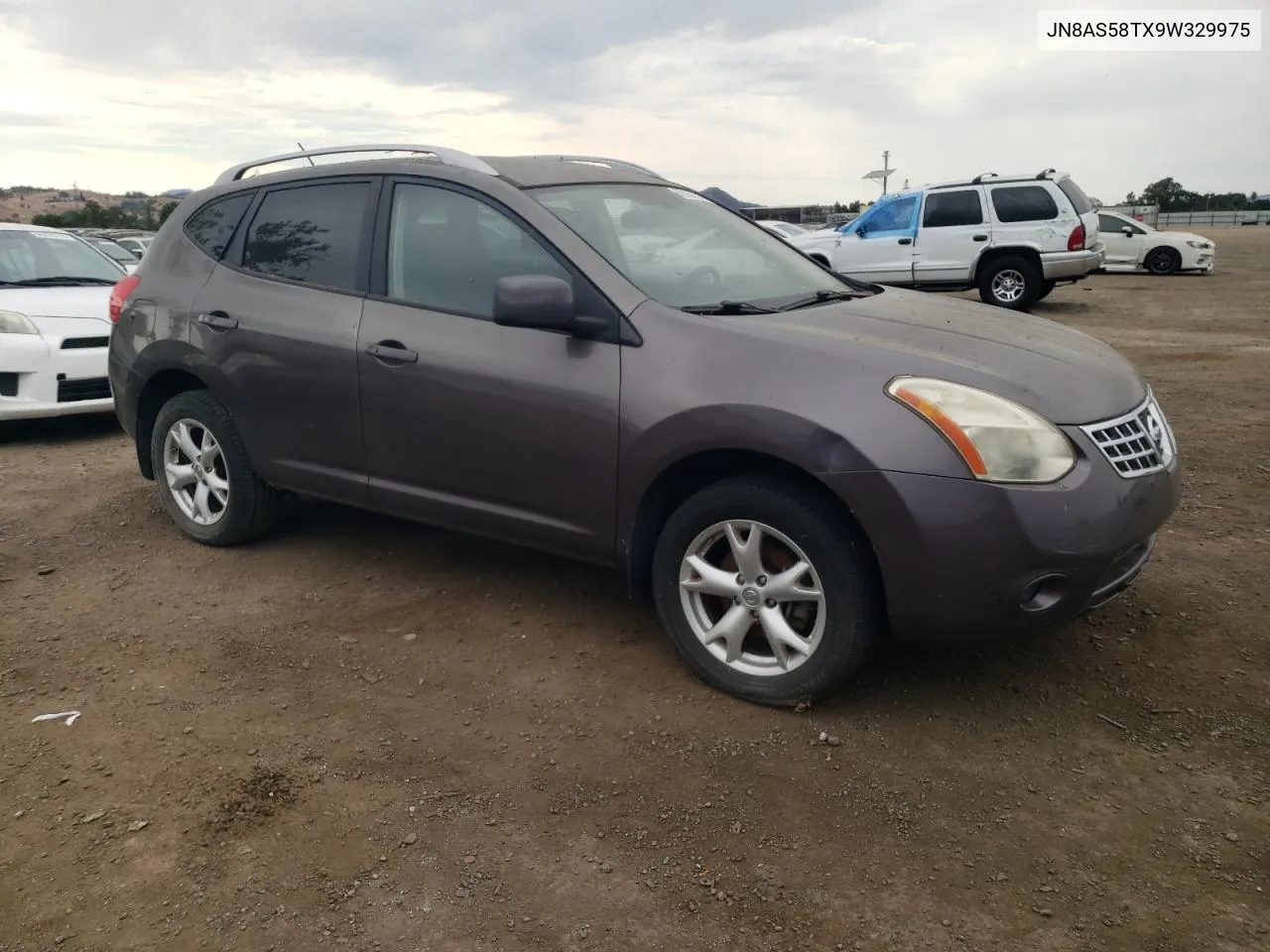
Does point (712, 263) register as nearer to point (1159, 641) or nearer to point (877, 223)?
point (1159, 641)

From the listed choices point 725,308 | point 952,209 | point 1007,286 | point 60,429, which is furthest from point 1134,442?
point 952,209

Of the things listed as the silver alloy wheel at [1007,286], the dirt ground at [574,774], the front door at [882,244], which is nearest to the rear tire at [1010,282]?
the silver alloy wheel at [1007,286]

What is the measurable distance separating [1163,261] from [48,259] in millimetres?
20652

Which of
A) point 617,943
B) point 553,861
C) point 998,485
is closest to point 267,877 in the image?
point 553,861

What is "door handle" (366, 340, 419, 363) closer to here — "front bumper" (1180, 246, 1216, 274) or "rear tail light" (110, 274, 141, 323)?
"rear tail light" (110, 274, 141, 323)

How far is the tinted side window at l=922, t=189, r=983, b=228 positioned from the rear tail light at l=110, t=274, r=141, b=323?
1235 cm

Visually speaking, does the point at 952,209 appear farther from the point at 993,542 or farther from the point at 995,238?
the point at 993,542

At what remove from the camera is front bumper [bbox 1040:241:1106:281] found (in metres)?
14.2

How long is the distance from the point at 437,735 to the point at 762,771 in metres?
1.01

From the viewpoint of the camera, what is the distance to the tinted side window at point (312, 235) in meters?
4.21

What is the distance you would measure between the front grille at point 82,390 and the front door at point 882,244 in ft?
35.1

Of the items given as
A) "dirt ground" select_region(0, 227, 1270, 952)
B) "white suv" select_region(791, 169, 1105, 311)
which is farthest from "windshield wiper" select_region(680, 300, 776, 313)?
"white suv" select_region(791, 169, 1105, 311)

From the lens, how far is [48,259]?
833 centimetres

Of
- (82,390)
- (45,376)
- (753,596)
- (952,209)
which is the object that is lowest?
(753,596)
